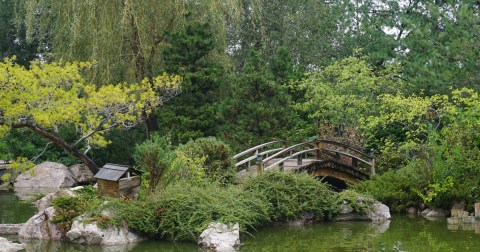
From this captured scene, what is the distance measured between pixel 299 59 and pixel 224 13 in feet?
21.5

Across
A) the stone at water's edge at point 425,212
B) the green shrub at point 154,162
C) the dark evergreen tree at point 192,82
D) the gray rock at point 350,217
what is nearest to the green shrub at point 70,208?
the green shrub at point 154,162

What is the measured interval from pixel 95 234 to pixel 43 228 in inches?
48.3

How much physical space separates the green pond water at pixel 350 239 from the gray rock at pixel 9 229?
360mm

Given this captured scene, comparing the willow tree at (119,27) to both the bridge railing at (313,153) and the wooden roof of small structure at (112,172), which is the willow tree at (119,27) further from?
the wooden roof of small structure at (112,172)

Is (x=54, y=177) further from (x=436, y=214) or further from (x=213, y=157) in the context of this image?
(x=436, y=214)

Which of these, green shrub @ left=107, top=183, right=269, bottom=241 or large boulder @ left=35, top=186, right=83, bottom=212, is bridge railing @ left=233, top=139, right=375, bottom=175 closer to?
green shrub @ left=107, top=183, right=269, bottom=241

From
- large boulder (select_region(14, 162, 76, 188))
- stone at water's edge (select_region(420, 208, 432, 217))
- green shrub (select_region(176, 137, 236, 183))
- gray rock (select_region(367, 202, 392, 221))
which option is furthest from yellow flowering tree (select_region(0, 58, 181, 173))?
large boulder (select_region(14, 162, 76, 188))

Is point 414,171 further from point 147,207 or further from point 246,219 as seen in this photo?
point 147,207

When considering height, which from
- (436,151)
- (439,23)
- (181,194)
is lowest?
(181,194)

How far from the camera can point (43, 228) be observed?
13.0m

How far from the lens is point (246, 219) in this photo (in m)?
12.7

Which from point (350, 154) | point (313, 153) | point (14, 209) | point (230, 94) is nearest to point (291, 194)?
point (350, 154)

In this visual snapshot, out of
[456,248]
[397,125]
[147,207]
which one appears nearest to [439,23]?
[397,125]

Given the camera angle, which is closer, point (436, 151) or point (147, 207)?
point (147, 207)
